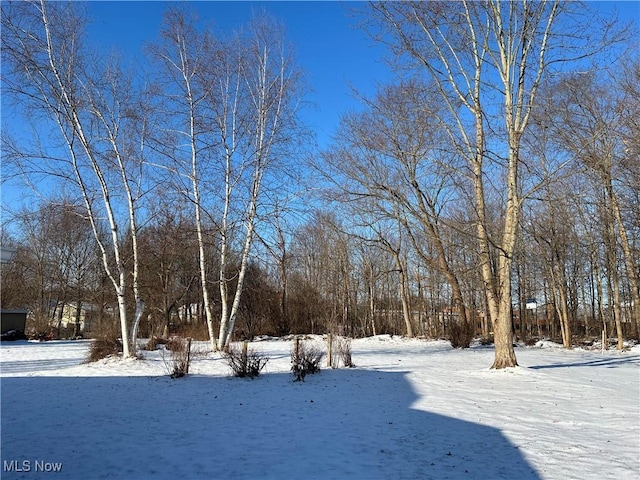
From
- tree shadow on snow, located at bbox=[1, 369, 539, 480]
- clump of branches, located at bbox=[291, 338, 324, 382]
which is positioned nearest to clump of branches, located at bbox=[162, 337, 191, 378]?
tree shadow on snow, located at bbox=[1, 369, 539, 480]

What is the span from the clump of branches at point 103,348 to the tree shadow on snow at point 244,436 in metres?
4.41

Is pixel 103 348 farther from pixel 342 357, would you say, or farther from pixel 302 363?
pixel 342 357

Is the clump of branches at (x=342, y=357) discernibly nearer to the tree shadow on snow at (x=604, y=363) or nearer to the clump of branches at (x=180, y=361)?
the clump of branches at (x=180, y=361)

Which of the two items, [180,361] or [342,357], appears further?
[342,357]

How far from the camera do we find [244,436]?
5352mm

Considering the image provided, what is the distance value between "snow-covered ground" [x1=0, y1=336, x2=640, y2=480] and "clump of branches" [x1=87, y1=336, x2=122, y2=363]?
207 centimetres

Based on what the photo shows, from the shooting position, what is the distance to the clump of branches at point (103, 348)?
510 inches

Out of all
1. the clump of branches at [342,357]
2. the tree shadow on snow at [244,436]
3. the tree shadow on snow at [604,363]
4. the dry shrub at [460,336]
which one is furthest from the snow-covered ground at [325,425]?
the dry shrub at [460,336]

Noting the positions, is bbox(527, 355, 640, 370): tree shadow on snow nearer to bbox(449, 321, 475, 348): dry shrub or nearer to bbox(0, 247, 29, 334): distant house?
bbox(449, 321, 475, 348): dry shrub

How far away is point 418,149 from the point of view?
1363 cm

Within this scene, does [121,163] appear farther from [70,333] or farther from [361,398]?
[70,333]

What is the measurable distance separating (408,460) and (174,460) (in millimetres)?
2293

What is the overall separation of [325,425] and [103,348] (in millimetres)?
9571

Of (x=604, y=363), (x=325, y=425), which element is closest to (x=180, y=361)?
(x=325, y=425)
